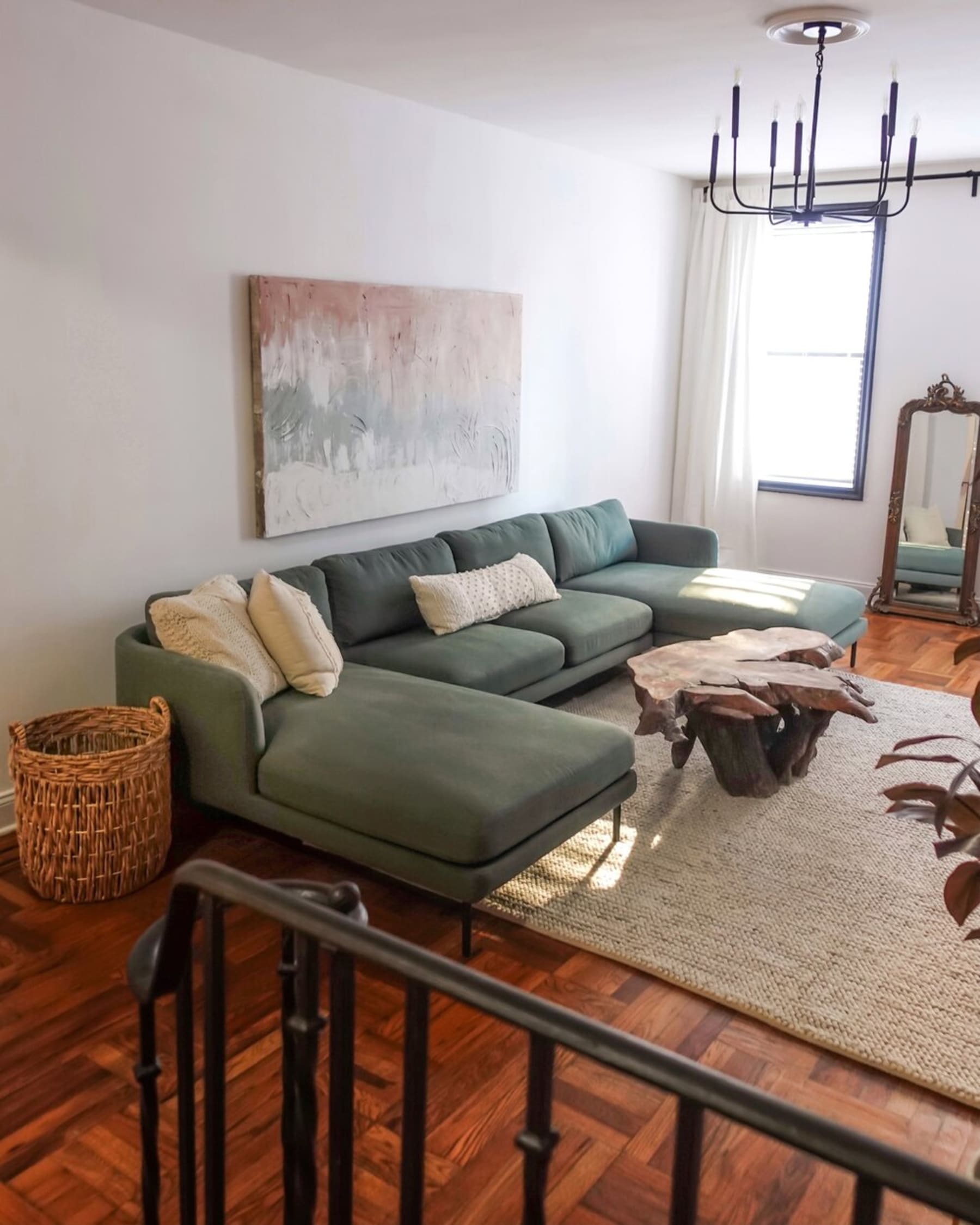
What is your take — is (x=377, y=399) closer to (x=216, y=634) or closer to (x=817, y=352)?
(x=216, y=634)

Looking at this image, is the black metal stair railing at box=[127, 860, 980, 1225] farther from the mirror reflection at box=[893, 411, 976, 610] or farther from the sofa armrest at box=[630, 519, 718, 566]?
the mirror reflection at box=[893, 411, 976, 610]

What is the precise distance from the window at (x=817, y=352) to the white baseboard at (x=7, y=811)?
480 centimetres

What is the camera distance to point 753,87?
13.5 feet

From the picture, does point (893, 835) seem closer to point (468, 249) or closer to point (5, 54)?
point (468, 249)

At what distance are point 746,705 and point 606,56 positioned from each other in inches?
85.9

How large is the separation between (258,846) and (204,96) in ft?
7.88

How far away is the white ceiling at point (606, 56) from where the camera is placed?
3.19 m

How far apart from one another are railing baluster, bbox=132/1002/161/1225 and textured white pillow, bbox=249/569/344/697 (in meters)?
2.15

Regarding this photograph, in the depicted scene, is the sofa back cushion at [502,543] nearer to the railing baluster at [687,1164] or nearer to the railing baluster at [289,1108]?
the railing baluster at [289,1108]

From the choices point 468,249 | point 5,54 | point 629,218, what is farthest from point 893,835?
point 629,218

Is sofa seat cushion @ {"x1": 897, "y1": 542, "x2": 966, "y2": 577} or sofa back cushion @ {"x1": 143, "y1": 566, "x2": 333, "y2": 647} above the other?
sofa back cushion @ {"x1": 143, "y1": 566, "x2": 333, "y2": 647}

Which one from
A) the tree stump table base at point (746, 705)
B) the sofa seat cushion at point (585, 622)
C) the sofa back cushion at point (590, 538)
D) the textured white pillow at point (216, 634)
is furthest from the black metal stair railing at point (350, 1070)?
the sofa back cushion at point (590, 538)

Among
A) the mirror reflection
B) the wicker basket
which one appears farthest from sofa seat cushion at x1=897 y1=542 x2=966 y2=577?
the wicker basket

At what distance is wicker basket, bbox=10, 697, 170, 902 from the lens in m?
2.97
